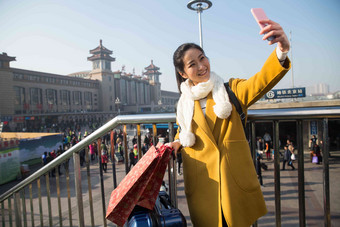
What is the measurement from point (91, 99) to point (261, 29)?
53.6 m

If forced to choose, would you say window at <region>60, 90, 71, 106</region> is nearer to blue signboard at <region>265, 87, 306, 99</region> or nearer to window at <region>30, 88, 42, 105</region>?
window at <region>30, 88, 42, 105</region>

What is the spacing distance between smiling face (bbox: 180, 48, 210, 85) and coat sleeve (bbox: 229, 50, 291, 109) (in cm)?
19

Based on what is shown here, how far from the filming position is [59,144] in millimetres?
14305

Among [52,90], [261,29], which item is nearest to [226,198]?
[261,29]

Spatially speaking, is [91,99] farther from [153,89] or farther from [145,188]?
[145,188]

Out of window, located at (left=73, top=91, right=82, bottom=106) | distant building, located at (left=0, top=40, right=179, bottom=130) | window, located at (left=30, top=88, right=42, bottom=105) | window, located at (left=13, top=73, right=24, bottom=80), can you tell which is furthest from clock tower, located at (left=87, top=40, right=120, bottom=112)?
window, located at (left=13, top=73, right=24, bottom=80)

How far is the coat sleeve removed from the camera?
1095mm

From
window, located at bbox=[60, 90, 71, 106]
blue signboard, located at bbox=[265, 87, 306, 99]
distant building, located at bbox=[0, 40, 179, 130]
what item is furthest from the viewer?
→ window, located at bbox=[60, 90, 71, 106]

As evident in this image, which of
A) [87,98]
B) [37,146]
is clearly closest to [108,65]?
[87,98]

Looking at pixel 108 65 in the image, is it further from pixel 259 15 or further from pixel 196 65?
pixel 259 15

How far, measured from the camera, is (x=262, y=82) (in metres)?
1.14

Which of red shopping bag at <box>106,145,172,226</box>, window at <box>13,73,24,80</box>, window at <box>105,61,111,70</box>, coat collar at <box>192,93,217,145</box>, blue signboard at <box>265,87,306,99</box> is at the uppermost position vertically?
window at <box>105,61,111,70</box>

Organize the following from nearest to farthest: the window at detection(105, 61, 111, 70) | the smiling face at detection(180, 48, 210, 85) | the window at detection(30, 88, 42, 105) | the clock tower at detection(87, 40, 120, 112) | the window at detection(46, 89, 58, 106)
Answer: the smiling face at detection(180, 48, 210, 85)
the window at detection(30, 88, 42, 105)
the window at detection(46, 89, 58, 106)
the clock tower at detection(87, 40, 120, 112)
the window at detection(105, 61, 111, 70)

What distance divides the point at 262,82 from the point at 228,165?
0.44 metres
